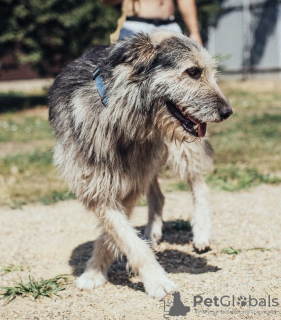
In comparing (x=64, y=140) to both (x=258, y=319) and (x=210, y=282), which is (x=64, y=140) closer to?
(x=210, y=282)

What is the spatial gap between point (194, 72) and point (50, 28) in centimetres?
1325

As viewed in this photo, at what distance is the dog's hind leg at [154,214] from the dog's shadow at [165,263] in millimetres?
169

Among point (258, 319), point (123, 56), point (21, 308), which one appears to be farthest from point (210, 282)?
point (123, 56)

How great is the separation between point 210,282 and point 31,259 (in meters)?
1.70

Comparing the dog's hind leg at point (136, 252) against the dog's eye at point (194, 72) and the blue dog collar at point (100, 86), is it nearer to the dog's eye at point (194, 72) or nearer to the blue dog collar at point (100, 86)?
the blue dog collar at point (100, 86)

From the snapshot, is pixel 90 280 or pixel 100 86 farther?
pixel 90 280

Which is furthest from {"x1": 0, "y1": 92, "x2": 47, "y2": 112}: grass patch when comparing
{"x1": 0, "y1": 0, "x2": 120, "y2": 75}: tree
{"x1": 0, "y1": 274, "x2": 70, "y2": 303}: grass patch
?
{"x1": 0, "y1": 274, "x2": 70, "y2": 303}: grass patch

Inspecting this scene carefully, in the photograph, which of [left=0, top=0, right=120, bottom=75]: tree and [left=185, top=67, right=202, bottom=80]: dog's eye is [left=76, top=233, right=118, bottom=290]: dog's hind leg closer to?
[left=185, top=67, right=202, bottom=80]: dog's eye

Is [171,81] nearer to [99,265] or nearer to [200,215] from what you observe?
[99,265]

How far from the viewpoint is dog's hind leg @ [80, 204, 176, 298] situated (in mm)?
3393

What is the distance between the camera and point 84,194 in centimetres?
366

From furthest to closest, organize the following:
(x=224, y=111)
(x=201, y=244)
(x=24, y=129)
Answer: (x=24, y=129) → (x=201, y=244) → (x=224, y=111)

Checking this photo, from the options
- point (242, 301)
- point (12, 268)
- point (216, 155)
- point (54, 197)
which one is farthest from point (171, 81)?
point (216, 155)

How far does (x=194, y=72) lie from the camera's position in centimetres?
333
